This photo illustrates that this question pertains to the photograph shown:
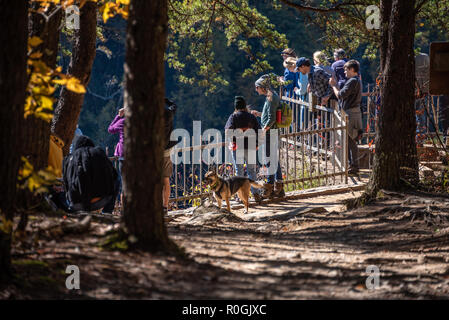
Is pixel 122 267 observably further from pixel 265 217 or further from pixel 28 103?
pixel 265 217

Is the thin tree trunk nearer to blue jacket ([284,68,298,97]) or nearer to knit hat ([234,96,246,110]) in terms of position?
knit hat ([234,96,246,110])

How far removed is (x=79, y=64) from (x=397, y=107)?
442cm

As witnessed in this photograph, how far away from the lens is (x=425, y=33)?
3300 cm

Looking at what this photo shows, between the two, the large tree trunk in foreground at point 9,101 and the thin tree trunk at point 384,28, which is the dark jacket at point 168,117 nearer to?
the thin tree trunk at point 384,28

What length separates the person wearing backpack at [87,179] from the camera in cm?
796

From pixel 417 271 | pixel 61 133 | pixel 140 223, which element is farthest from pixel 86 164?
pixel 417 271

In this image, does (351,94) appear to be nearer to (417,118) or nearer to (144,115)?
(417,118)

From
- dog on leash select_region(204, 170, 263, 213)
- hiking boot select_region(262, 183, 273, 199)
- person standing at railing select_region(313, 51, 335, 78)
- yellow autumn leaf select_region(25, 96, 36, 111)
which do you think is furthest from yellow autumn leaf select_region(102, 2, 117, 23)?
person standing at railing select_region(313, 51, 335, 78)

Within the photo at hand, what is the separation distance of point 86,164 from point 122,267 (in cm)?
314

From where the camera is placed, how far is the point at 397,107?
358 inches

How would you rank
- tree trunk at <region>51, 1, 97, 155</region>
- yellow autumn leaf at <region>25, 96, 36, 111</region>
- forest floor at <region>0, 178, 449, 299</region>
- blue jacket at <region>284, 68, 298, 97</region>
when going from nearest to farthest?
forest floor at <region>0, 178, 449, 299</region>, yellow autumn leaf at <region>25, 96, 36, 111</region>, tree trunk at <region>51, 1, 97, 155</region>, blue jacket at <region>284, 68, 298, 97</region>

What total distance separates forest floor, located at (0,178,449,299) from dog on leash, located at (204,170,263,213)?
1495mm

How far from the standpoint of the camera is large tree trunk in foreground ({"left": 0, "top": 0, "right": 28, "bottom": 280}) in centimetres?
453

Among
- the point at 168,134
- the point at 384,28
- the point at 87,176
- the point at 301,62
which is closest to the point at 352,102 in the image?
the point at 301,62
